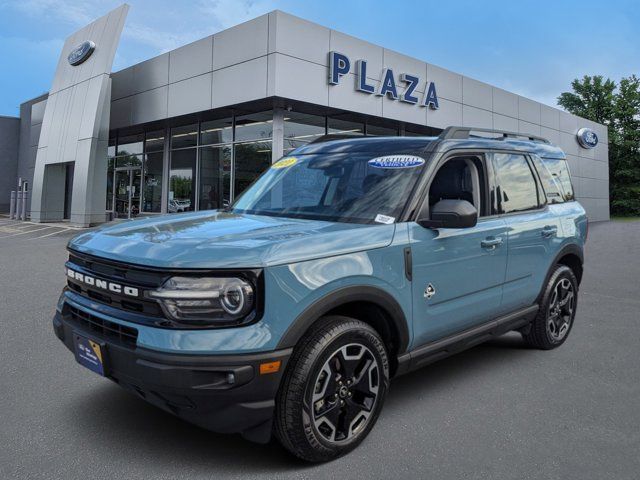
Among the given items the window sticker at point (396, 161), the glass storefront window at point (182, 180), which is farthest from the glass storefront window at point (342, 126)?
the window sticker at point (396, 161)

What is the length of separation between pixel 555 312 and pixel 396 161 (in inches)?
98.0

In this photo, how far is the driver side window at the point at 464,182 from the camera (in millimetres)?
3662

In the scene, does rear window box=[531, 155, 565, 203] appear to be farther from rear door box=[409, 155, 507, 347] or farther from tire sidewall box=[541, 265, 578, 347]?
rear door box=[409, 155, 507, 347]

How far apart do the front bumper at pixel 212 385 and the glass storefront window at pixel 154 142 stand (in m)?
19.3

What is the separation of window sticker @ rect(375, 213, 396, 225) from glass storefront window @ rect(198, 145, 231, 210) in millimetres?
Result: 14444

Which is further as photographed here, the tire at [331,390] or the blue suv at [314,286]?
the tire at [331,390]

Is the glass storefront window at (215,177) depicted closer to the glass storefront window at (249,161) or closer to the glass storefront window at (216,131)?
the glass storefront window at (216,131)

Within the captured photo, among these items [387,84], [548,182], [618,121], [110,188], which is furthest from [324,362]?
[618,121]

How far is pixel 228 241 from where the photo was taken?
2611 millimetres

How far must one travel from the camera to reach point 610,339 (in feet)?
17.4

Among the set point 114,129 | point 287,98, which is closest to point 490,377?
point 287,98

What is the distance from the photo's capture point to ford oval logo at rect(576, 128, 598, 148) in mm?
29594

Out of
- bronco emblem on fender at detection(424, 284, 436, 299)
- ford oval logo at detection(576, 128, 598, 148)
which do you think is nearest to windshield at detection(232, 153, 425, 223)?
bronco emblem on fender at detection(424, 284, 436, 299)

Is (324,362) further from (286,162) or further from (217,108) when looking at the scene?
(217,108)
